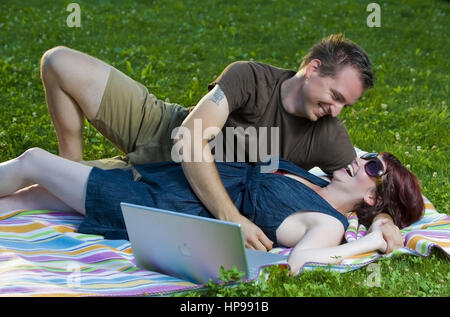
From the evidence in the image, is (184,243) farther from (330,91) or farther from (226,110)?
(330,91)

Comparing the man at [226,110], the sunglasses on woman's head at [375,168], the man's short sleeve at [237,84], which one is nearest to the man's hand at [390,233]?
the man at [226,110]

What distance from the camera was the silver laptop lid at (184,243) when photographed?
10.9 feet

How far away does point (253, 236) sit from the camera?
13.4 ft

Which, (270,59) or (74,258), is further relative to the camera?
(270,59)

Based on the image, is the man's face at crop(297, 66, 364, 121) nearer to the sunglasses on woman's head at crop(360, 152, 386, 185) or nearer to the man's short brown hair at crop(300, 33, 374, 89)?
the man's short brown hair at crop(300, 33, 374, 89)

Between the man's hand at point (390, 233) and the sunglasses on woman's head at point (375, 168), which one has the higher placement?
the sunglasses on woman's head at point (375, 168)

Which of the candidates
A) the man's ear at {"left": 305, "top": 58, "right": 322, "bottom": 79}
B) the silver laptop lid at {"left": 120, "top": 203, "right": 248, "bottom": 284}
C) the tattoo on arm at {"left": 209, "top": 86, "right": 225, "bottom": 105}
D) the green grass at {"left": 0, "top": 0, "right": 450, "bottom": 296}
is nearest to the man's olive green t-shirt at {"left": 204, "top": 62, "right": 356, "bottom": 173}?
the tattoo on arm at {"left": 209, "top": 86, "right": 225, "bottom": 105}

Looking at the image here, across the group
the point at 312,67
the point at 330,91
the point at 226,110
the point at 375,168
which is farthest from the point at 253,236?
the point at 312,67

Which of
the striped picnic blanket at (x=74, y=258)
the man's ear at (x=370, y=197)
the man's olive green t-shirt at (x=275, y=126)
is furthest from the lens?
the man's olive green t-shirt at (x=275, y=126)

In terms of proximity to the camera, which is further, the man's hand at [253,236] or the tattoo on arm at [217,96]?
the tattoo on arm at [217,96]

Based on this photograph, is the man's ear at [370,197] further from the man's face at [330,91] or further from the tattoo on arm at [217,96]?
the tattoo on arm at [217,96]

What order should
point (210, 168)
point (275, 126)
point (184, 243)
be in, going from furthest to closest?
point (275, 126) < point (210, 168) < point (184, 243)

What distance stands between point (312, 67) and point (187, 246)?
1.68m

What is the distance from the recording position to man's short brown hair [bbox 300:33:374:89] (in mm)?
4484
